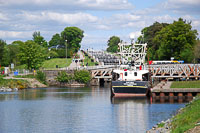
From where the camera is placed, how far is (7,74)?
12094 cm

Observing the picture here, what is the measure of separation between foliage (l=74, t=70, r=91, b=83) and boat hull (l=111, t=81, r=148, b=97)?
46758 mm

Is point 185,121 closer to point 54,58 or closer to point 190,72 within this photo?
point 190,72

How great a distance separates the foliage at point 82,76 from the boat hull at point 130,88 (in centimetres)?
4676

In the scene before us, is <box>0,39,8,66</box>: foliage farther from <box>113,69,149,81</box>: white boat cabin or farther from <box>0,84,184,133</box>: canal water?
<box>113,69,149,81</box>: white boat cabin

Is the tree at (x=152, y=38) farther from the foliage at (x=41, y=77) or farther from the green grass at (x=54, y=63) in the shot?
the foliage at (x=41, y=77)

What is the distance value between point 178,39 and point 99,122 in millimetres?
98053

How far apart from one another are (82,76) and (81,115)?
6960 cm

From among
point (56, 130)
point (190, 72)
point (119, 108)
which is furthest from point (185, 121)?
point (190, 72)

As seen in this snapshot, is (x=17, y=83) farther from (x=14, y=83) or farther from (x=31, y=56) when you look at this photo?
(x=31, y=56)

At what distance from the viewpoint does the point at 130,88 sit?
261 ft

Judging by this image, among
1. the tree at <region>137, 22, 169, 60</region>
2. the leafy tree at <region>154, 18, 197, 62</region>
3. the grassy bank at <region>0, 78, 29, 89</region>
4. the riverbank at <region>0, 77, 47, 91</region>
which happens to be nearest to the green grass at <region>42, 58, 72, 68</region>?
the tree at <region>137, 22, 169, 60</region>

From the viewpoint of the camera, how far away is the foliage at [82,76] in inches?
5012

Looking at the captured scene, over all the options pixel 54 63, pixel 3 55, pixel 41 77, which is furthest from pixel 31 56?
pixel 54 63

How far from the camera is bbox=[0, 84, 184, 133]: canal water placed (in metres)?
47.5
